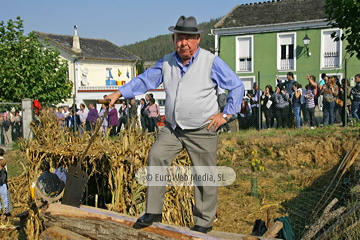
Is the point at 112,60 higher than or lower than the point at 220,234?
higher

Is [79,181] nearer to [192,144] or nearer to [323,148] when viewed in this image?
[192,144]

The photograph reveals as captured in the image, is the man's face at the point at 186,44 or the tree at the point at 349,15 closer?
the man's face at the point at 186,44

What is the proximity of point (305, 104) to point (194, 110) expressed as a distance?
8.93 m

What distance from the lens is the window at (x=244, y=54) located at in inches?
1249

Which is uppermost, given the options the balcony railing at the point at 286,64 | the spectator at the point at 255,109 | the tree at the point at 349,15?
the balcony railing at the point at 286,64

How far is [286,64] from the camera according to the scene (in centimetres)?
3127

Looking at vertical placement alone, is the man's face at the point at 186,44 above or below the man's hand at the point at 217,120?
above

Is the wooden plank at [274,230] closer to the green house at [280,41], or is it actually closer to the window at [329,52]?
the green house at [280,41]

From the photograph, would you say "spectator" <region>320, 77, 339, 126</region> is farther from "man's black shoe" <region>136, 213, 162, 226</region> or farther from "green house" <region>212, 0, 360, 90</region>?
"green house" <region>212, 0, 360, 90</region>

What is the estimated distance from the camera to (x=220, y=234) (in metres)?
4.37

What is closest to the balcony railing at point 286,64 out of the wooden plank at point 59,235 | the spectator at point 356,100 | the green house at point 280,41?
the green house at point 280,41

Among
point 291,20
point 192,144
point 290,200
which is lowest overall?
point 290,200

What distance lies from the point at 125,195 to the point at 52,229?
1.70 m

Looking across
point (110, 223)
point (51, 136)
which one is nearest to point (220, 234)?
point (110, 223)
